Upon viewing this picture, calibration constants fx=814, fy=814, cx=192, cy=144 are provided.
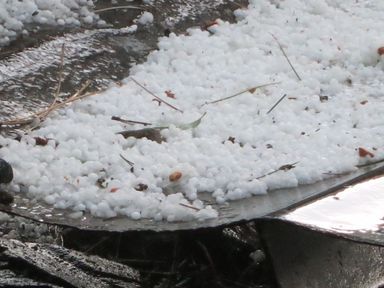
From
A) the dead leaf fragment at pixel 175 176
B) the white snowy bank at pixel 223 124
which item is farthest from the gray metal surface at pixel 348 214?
the dead leaf fragment at pixel 175 176

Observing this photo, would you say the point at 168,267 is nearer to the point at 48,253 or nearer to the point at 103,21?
the point at 48,253

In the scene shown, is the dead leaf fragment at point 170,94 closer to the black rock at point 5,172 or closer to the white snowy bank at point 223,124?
the white snowy bank at point 223,124

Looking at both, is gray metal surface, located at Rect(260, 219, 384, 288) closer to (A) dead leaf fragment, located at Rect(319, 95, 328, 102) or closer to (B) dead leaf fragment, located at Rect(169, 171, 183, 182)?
(B) dead leaf fragment, located at Rect(169, 171, 183, 182)

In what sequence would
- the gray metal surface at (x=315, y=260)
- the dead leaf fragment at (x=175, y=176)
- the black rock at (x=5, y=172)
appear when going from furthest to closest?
the dead leaf fragment at (x=175, y=176), the black rock at (x=5, y=172), the gray metal surface at (x=315, y=260)

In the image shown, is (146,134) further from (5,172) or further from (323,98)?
(323,98)

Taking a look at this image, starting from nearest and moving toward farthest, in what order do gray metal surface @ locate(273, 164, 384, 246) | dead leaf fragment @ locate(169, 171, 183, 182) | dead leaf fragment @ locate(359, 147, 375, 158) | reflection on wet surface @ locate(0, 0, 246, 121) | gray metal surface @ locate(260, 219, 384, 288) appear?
gray metal surface @ locate(273, 164, 384, 246)
gray metal surface @ locate(260, 219, 384, 288)
dead leaf fragment @ locate(169, 171, 183, 182)
dead leaf fragment @ locate(359, 147, 375, 158)
reflection on wet surface @ locate(0, 0, 246, 121)

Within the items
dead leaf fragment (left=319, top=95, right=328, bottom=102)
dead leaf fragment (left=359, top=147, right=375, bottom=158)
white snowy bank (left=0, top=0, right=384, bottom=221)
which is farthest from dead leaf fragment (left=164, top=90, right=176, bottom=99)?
dead leaf fragment (left=359, top=147, right=375, bottom=158)

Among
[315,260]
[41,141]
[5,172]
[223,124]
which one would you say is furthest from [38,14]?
[315,260]
